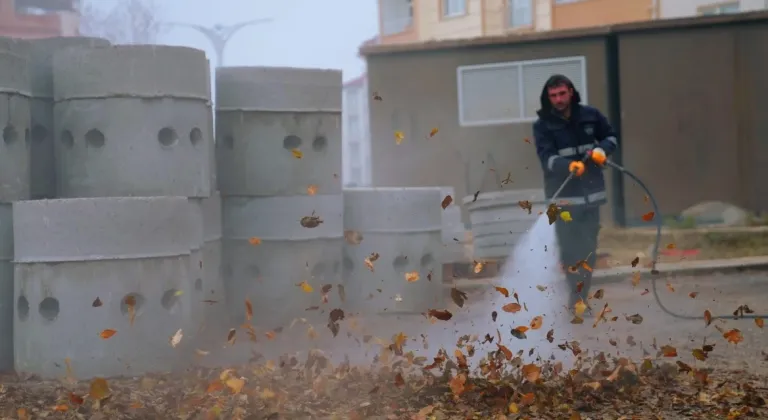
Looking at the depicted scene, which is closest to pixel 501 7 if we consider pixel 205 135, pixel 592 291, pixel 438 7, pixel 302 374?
pixel 438 7

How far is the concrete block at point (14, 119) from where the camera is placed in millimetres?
6664

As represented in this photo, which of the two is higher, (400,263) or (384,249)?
(384,249)

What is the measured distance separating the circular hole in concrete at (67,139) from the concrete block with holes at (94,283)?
90 cm

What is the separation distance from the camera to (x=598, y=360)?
19.6 ft

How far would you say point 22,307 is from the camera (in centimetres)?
656

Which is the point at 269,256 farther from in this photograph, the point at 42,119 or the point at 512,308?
the point at 512,308

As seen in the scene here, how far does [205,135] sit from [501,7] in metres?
23.3

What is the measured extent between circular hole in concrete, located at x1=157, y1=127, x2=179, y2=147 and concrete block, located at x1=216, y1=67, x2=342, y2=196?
1.12 meters

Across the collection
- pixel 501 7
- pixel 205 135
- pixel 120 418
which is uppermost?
pixel 501 7

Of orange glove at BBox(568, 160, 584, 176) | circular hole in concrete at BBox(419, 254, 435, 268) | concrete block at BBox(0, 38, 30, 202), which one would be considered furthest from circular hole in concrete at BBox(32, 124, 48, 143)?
orange glove at BBox(568, 160, 584, 176)

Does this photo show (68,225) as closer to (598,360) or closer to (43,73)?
(43,73)

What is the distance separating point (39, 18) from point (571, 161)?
31.2 m

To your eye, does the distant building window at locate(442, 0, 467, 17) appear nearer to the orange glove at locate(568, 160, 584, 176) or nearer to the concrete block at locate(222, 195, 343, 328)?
the concrete block at locate(222, 195, 343, 328)

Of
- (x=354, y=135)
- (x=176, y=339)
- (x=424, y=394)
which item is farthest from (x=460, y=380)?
(x=354, y=135)
